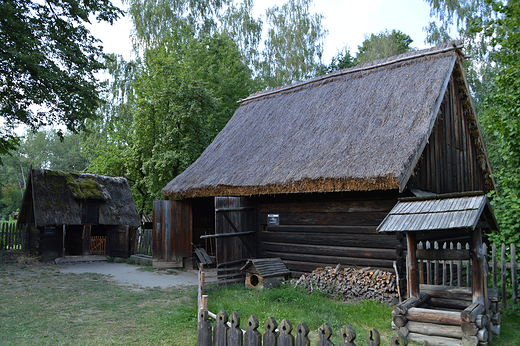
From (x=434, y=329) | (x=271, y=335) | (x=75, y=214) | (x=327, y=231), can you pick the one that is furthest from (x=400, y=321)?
(x=75, y=214)

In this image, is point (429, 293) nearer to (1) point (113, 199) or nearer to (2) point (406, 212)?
(2) point (406, 212)

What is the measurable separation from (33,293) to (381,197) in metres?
8.30

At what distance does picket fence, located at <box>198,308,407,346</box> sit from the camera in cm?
282

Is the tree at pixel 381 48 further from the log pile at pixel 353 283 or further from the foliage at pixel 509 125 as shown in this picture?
the log pile at pixel 353 283

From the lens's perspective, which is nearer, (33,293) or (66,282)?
(33,293)

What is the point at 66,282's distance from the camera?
10797 mm

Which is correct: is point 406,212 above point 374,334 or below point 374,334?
above

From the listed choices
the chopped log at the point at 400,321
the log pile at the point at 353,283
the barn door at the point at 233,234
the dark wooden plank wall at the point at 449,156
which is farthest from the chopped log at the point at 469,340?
the barn door at the point at 233,234

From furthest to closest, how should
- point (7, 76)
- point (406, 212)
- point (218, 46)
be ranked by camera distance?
point (218, 46) → point (7, 76) → point (406, 212)

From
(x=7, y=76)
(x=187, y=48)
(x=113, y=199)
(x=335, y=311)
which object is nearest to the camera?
(x=335, y=311)

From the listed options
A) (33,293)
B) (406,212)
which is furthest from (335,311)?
(33,293)

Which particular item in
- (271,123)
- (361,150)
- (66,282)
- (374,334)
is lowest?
(66,282)

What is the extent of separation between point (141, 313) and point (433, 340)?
4.99m

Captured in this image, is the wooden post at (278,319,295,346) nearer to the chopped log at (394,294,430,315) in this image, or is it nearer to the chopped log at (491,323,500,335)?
the chopped log at (394,294,430,315)
